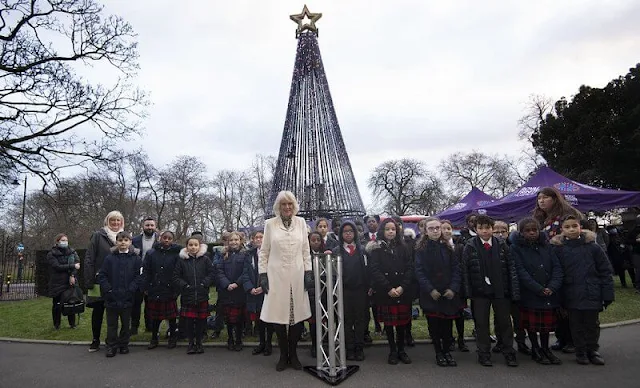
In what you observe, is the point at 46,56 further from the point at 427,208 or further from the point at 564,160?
the point at 427,208

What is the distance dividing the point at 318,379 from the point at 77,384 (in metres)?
2.69

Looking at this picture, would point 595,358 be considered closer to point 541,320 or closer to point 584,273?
point 541,320

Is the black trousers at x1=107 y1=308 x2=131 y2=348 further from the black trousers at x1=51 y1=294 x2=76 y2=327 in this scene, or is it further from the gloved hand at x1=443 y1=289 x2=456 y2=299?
the gloved hand at x1=443 y1=289 x2=456 y2=299

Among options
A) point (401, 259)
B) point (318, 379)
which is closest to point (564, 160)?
point (401, 259)

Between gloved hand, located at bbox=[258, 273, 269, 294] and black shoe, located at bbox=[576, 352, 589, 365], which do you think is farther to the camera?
gloved hand, located at bbox=[258, 273, 269, 294]

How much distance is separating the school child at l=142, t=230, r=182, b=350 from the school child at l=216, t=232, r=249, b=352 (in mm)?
685

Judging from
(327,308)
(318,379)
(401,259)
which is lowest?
(318,379)

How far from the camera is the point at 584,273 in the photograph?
4.73m

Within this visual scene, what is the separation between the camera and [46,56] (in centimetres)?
1196

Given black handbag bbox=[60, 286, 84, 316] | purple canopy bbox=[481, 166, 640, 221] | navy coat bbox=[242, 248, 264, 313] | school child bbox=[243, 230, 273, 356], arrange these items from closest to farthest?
school child bbox=[243, 230, 273, 356] < navy coat bbox=[242, 248, 264, 313] < black handbag bbox=[60, 286, 84, 316] < purple canopy bbox=[481, 166, 640, 221]

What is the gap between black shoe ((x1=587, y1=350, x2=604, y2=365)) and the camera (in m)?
4.61

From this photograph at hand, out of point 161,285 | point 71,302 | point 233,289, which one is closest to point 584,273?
point 233,289

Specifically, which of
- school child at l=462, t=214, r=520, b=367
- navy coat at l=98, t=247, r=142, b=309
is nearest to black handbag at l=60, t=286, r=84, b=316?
navy coat at l=98, t=247, r=142, b=309

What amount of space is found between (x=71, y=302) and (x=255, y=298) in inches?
150
